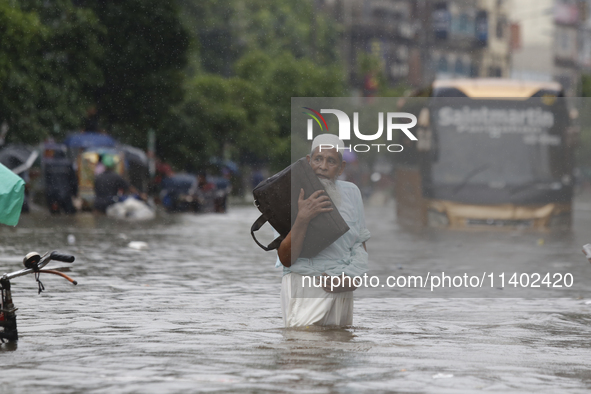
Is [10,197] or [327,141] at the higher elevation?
[327,141]

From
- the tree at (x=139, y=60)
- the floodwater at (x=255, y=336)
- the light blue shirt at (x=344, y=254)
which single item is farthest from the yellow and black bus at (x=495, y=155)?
the light blue shirt at (x=344, y=254)

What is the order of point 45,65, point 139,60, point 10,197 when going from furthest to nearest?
point 139,60
point 45,65
point 10,197

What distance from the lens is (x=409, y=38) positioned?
315ft

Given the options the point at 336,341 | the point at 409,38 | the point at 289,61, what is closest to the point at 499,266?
the point at 336,341

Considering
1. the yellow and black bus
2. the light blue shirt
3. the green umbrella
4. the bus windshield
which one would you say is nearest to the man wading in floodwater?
the light blue shirt

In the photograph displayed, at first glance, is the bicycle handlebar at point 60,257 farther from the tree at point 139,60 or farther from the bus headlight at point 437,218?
the tree at point 139,60

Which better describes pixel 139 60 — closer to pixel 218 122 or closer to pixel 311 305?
pixel 218 122

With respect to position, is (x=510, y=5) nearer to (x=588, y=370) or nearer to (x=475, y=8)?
(x=475, y=8)

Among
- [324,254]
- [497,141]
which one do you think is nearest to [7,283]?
[324,254]

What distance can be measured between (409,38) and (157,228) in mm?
73429

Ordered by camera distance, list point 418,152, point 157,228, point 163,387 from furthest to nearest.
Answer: point 418,152 → point 157,228 → point 163,387

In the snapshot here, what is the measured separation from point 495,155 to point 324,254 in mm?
17629

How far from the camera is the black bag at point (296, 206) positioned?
26.2 ft

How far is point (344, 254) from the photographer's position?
8172 millimetres
